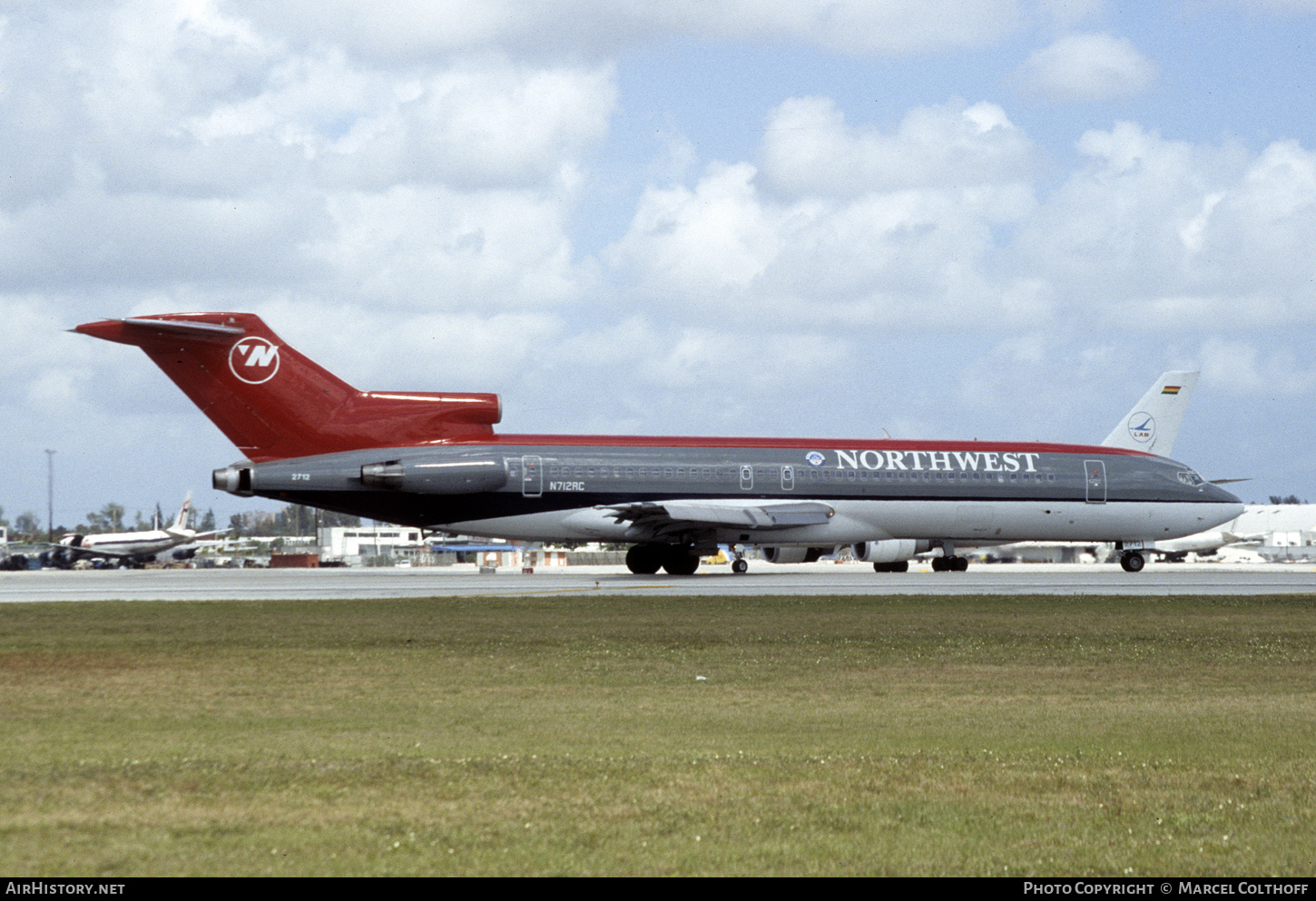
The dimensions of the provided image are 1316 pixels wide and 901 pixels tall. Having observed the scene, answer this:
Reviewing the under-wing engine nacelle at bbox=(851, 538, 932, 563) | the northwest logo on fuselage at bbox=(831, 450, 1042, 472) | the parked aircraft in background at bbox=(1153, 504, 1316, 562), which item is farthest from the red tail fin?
the parked aircraft in background at bbox=(1153, 504, 1316, 562)

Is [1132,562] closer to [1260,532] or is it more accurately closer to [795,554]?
[795,554]

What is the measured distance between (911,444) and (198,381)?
22866 millimetres

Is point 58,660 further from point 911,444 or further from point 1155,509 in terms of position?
point 1155,509

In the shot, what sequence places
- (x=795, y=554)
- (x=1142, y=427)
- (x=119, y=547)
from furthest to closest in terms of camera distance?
(x=119, y=547) < (x=795, y=554) < (x=1142, y=427)

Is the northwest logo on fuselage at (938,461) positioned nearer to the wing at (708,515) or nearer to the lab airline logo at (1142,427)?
the wing at (708,515)

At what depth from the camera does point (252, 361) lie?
39000 millimetres

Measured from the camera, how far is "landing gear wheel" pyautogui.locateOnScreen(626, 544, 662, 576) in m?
44.7

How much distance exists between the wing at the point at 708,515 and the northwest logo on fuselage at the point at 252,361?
34.8ft

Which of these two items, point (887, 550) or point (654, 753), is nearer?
point (654, 753)

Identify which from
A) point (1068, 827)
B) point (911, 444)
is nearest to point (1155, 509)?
point (911, 444)

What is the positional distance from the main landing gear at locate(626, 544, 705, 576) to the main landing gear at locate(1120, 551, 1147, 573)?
16354 mm

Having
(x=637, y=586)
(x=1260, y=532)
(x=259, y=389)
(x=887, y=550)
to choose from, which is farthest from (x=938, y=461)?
(x=1260, y=532)

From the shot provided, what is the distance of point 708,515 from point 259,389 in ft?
44.8
